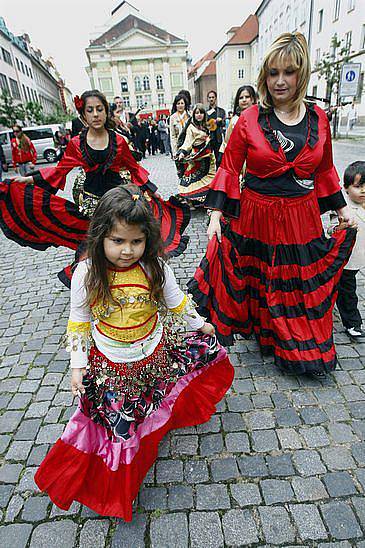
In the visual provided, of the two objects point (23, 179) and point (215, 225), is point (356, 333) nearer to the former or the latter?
point (215, 225)

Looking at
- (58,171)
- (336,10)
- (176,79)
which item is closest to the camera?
(58,171)

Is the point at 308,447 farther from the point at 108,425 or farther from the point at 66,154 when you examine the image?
the point at 66,154

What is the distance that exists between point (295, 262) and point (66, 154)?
2.34 m

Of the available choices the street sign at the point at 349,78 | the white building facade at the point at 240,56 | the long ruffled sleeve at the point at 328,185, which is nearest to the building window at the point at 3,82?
the street sign at the point at 349,78

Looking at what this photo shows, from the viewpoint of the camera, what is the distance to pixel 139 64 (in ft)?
228

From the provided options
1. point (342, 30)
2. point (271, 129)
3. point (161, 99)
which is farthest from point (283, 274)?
point (161, 99)

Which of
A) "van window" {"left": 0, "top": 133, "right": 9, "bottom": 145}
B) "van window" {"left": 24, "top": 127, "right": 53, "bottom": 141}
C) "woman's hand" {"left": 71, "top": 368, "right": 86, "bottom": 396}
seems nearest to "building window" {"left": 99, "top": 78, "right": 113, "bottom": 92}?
"van window" {"left": 24, "top": 127, "right": 53, "bottom": 141}

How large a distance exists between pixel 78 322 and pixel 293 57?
6.58 ft

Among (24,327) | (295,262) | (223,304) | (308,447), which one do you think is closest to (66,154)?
(24,327)

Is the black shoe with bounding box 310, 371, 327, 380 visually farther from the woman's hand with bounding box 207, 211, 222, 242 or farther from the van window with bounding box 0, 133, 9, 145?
the van window with bounding box 0, 133, 9, 145

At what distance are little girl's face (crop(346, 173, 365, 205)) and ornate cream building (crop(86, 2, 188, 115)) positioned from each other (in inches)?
2797

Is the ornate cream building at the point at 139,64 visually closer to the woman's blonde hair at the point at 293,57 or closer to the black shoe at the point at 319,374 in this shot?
the woman's blonde hair at the point at 293,57

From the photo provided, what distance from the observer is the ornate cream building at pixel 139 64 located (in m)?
67.8

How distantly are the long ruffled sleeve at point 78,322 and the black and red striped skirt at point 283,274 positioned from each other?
115 cm
